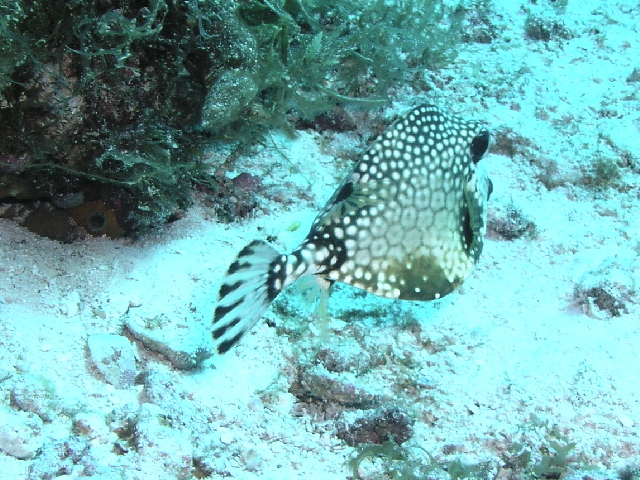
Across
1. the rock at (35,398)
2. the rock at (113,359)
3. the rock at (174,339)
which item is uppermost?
the rock at (35,398)

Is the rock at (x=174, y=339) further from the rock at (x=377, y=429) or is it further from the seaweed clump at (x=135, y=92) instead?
the rock at (x=377, y=429)

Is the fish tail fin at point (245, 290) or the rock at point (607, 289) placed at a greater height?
the fish tail fin at point (245, 290)

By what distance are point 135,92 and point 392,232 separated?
2.30 meters

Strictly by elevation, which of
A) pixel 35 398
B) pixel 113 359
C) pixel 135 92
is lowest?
pixel 113 359

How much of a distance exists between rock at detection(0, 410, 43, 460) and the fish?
105 cm

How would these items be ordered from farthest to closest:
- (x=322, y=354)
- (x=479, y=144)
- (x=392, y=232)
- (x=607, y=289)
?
(x=607, y=289)
(x=322, y=354)
(x=479, y=144)
(x=392, y=232)

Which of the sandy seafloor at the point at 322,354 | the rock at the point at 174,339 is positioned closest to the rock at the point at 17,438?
the sandy seafloor at the point at 322,354

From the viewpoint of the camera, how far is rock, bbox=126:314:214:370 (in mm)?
3688

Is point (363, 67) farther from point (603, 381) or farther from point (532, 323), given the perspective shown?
point (603, 381)

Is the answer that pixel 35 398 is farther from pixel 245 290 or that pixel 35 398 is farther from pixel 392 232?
pixel 392 232

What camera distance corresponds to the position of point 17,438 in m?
2.67

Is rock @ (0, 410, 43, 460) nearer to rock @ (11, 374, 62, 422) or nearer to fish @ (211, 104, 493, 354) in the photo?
rock @ (11, 374, 62, 422)

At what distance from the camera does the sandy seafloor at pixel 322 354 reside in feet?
10.4

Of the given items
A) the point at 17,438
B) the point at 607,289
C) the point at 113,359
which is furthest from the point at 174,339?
the point at 607,289
